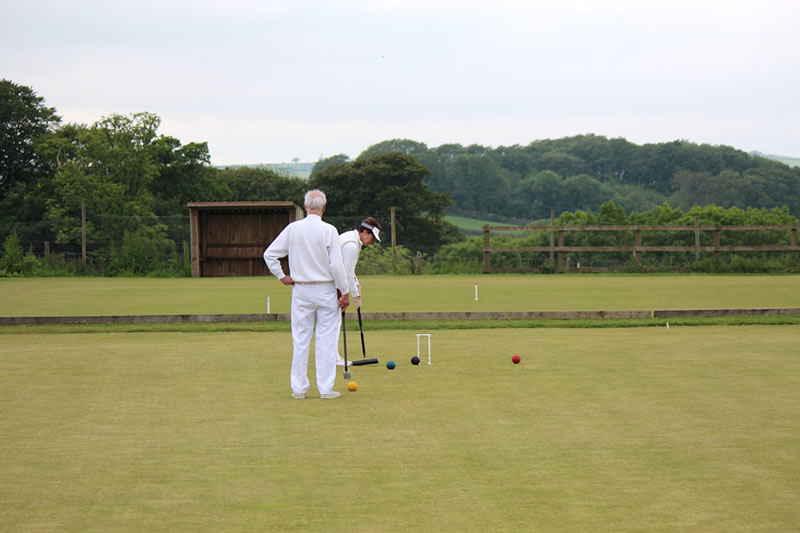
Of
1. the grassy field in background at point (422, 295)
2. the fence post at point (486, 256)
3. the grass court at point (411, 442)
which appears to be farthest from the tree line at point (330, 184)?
the grass court at point (411, 442)

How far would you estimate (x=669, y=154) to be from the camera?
90500 mm

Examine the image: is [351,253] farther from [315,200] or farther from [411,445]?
[411,445]

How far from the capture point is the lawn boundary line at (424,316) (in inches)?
485

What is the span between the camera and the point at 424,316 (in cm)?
1257

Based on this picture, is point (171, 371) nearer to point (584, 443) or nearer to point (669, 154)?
point (584, 443)

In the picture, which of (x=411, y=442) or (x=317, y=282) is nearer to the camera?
(x=411, y=442)

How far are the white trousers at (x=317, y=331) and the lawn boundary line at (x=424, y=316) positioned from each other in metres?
5.69

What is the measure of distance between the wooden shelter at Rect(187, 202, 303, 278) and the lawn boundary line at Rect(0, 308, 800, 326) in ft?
48.3

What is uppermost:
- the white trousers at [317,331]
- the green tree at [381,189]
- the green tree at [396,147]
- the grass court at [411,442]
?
the green tree at [396,147]

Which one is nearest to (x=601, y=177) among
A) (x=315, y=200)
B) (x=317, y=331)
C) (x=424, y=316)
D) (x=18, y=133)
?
(x=18, y=133)

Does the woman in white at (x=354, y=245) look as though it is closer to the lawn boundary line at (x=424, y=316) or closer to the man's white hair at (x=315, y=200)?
the man's white hair at (x=315, y=200)

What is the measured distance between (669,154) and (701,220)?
57.5 m

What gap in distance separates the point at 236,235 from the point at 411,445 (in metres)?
23.1

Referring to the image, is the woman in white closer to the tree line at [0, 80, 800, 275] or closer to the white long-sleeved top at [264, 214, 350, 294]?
the white long-sleeved top at [264, 214, 350, 294]
